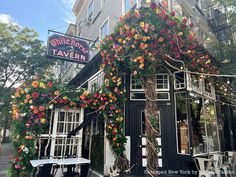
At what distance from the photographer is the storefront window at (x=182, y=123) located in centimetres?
562

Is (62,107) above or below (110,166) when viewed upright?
above

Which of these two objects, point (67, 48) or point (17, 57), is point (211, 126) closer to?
point (67, 48)

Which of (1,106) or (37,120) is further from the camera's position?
(1,106)

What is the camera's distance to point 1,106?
12.8 m

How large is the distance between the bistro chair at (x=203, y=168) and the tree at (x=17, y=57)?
11.5 m

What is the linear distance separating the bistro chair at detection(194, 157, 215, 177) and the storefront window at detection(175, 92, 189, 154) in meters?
0.41

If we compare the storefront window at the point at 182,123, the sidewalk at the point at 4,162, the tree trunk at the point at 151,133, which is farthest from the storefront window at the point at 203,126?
the sidewalk at the point at 4,162

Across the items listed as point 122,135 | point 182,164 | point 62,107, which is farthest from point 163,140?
point 62,107

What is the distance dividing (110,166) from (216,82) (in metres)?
6.44

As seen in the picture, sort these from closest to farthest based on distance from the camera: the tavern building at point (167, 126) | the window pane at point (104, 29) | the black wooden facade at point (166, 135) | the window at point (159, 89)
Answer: the black wooden facade at point (166, 135)
the tavern building at point (167, 126)
the window at point (159, 89)
the window pane at point (104, 29)

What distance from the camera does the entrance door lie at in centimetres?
554

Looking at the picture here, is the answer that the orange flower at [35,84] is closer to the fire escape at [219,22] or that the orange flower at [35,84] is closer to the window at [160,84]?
the window at [160,84]

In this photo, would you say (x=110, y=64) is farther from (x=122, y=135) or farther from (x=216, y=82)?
(x=216, y=82)

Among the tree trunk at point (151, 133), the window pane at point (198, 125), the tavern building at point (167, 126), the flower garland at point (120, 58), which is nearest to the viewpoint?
the tree trunk at point (151, 133)
